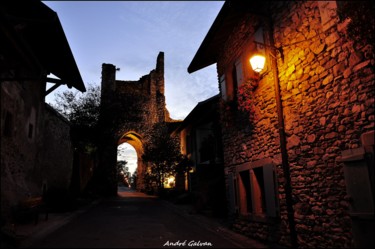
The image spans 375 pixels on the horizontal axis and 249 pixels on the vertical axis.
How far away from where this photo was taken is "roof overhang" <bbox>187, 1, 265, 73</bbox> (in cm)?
695

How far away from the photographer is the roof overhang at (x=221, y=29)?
22.8ft

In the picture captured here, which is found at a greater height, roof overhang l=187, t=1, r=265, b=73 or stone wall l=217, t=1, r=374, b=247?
roof overhang l=187, t=1, r=265, b=73

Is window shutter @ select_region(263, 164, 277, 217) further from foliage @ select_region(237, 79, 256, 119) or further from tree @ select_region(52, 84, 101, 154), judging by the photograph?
tree @ select_region(52, 84, 101, 154)

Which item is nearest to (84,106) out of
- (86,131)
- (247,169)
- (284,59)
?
(86,131)

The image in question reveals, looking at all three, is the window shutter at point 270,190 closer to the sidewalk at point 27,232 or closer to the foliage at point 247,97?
the foliage at point 247,97

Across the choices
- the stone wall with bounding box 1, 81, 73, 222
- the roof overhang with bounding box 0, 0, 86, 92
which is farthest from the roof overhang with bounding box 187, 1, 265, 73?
the stone wall with bounding box 1, 81, 73, 222

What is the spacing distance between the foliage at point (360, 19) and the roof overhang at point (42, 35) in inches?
221

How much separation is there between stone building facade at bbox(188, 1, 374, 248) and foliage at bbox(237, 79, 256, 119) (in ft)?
0.17

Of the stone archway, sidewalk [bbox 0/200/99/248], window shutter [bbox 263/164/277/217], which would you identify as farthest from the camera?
the stone archway

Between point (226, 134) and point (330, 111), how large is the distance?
433cm

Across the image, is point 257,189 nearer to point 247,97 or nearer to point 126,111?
point 247,97

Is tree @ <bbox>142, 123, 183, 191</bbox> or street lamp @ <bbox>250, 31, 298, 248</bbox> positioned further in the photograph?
tree @ <bbox>142, 123, 183, 191</bbox>

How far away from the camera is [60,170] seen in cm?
1502

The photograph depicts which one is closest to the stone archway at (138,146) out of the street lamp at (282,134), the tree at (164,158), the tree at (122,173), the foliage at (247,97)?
the tree at (164,158)
